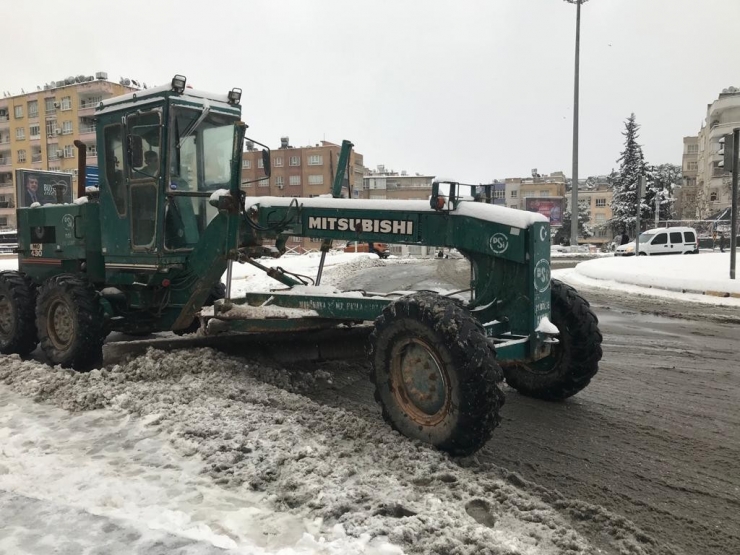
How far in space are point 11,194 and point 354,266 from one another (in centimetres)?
6471

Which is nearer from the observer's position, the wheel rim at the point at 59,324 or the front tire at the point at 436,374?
the front tire at the point at 436,374

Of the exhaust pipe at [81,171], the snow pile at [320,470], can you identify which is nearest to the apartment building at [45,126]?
the exhaust pipe at [81,171]

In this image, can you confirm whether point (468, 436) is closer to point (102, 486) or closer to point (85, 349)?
point (102, 486)

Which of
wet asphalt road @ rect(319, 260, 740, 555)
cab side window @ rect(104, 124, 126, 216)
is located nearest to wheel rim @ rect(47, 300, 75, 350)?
cab side window @ rect(104, 124, 126, 216)

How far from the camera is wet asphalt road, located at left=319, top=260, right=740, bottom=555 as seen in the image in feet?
11.0

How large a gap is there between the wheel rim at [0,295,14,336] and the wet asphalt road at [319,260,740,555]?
478cm

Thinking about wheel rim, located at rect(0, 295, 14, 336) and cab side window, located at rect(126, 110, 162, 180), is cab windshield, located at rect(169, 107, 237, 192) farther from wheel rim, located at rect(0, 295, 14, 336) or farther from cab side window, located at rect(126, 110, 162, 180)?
wheel rim, located at rect(0, 295, 14, 336)

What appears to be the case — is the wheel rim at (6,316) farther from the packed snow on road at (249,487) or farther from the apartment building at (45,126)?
the apartment building at (45,126)

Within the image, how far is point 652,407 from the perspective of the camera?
529 centimetres

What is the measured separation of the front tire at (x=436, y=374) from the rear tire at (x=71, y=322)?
13.2 feet

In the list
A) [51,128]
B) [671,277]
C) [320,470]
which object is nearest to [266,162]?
[320,470]

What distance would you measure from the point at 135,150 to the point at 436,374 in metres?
4.06

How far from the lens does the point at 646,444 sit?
14.4 ft

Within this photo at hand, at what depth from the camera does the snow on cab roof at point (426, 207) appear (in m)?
4.36
